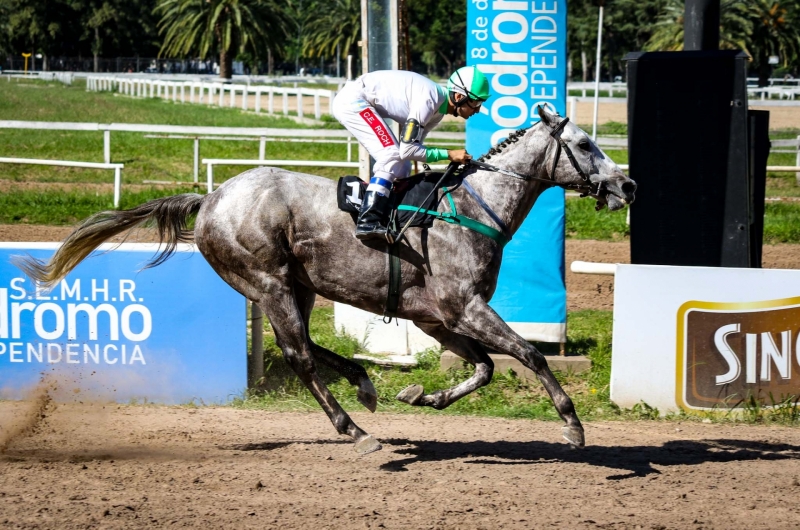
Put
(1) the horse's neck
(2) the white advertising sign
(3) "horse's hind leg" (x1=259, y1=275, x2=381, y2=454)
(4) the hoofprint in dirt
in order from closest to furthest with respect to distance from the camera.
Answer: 1. (4) the hoofprint in dirt
2. (1) the horse's neck
3. (3) "horse's hind leg" (x1=259, y1=275, x2=381, y2=454)
4. (2) the white advertising sign

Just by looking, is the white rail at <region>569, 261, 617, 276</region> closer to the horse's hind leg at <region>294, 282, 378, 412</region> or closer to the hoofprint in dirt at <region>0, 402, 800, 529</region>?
the hoofprint in dirt at <region>0, 402, 800, 529</region>

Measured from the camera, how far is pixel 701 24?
27.1 feet

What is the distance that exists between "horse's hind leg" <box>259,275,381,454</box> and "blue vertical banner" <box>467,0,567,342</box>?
273cm

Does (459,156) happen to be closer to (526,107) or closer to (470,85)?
(470,85)

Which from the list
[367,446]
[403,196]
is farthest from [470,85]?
[367,446]

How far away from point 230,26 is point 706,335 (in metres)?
41.5

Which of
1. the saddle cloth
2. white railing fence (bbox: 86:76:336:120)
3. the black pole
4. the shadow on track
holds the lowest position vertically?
the shadow on track

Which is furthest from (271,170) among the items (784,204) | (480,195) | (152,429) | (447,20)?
(447,20)

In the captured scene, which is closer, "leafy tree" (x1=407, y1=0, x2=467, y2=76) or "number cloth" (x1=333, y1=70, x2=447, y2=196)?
"number cloth" (x1=333, y1=70, x2=447, y2=196)

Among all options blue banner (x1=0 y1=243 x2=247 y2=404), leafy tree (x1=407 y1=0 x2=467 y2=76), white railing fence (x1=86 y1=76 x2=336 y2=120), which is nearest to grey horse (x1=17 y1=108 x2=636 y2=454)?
blue banner (x1=0 y1=243 x2=247 y2=404)

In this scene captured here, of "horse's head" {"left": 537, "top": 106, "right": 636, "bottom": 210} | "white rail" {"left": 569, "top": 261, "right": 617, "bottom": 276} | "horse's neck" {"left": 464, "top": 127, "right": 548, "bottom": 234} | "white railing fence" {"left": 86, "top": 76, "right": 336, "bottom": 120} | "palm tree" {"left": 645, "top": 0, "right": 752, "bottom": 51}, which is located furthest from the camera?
"palm tree" {"left": 645, "top": 0, "right": 752, "bottom": 51}

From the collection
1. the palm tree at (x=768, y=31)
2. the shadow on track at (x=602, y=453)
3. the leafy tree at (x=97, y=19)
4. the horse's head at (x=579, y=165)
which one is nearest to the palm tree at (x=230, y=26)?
the palm tree at (x=768, y=31)

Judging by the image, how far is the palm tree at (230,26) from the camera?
45.7 meters

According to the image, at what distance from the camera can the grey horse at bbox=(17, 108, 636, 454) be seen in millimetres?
5852
